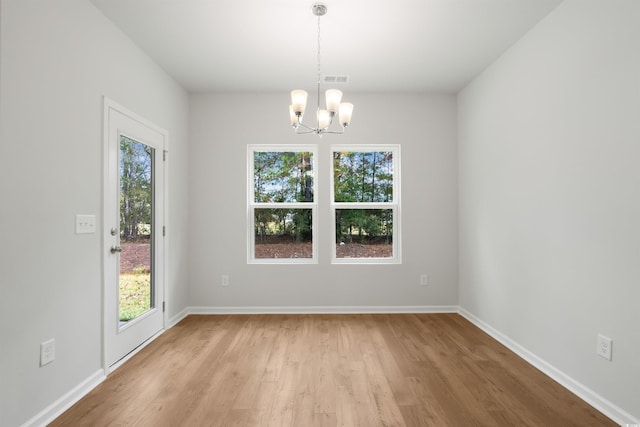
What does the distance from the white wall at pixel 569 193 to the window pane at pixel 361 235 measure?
117cm

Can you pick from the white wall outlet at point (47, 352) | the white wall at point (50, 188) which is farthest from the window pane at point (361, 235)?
the white wall outlet at point (47, 352)

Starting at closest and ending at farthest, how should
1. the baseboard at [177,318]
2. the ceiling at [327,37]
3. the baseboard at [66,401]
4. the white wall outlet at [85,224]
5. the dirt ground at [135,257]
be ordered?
the baseboard at [66,401], the white wall outlet at [85,224], the ceiling at [327,37], the dirt ground at [135,257], the baseboard at [177,318]

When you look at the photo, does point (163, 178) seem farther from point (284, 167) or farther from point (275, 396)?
point (275, 396)

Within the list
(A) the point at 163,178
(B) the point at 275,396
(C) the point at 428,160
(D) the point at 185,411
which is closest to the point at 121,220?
(A) the point at 163,178

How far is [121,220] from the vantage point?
282cm

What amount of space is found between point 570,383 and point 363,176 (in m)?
2.82

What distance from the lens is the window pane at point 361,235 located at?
4355 millimetres

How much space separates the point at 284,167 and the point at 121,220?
Answer: 2.02 meters

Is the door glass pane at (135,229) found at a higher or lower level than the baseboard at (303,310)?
higher

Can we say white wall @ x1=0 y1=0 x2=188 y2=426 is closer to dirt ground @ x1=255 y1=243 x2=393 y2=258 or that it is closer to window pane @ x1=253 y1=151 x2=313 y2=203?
window pane @ x1=253 y1=151 x2=313 y2=203

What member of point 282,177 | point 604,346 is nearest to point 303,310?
point 282,177

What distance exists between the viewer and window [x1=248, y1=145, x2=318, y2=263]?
435 centimetres

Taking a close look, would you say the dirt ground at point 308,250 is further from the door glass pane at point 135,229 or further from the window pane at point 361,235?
the door glass pane at point 135,229

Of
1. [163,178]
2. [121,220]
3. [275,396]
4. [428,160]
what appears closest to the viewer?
[275,396]
